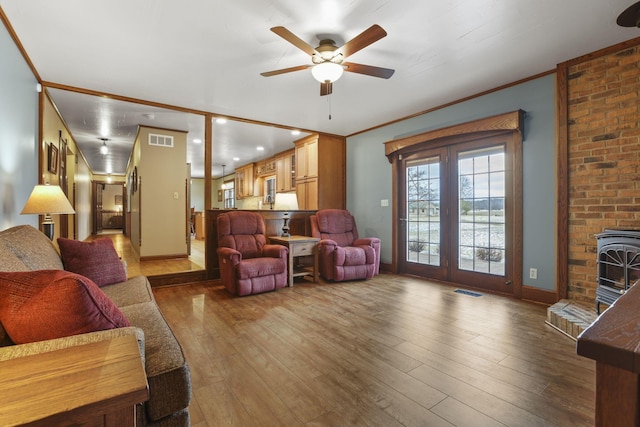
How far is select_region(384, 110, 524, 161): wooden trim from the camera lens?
3.43m

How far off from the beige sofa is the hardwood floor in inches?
18.9

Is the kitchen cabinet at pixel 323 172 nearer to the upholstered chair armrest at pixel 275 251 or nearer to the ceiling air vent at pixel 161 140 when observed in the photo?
the upholstered chair armrest at pixel 275 251

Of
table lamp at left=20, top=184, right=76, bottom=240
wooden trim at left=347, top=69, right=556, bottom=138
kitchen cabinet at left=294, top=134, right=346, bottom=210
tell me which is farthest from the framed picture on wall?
wooden trim at left=347, top=69, right=556, bottom=138

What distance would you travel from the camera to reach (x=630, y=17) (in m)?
2.32

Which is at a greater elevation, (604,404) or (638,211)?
(638,211)

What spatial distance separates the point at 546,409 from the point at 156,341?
1965 millimetres

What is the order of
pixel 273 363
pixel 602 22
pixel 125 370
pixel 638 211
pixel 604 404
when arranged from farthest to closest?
1. pixel 638 211
2. pixel 602 22
3. pixel 273 363
4. pixel 125 370
5. pixel 604 404

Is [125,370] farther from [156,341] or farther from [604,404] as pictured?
[604,404]

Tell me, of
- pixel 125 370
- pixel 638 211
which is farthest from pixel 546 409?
pixel 638 211

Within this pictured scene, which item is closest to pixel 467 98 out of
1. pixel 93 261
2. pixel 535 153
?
pixel 535 153

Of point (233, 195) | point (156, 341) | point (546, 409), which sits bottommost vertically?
point (546, 409)

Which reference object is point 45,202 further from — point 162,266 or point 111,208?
point 111,208

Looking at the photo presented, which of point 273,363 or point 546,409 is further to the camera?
point 273,363

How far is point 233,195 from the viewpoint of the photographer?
10.7 metres
